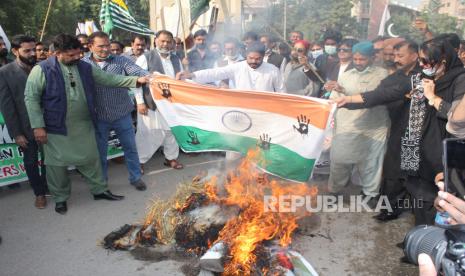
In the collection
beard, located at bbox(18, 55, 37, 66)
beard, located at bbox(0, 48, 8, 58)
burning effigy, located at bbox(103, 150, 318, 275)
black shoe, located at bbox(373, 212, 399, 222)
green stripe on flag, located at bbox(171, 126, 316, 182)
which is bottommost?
black shoe, located at bbox(373, 212, 399, 222)

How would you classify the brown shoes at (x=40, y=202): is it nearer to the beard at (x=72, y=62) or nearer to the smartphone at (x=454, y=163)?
the beard at (x=72, y=62)

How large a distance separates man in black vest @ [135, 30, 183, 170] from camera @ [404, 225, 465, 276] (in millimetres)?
4764

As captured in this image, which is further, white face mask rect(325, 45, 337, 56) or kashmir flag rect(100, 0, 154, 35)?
kashmir flag rect(100, 0, 154, 35)

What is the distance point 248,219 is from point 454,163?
218 cm

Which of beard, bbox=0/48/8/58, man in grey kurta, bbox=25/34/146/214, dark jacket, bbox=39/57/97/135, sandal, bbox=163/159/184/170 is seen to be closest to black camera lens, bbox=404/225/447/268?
man in grey kurta, bbox=25/34/146/214

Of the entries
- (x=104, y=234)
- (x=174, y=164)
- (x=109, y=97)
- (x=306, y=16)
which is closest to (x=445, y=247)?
(x=104, y=234)

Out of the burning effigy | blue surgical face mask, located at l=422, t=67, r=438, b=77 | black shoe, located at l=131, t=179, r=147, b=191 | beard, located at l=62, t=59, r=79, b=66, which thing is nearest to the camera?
the burning effigy

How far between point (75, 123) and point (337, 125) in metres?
3.24

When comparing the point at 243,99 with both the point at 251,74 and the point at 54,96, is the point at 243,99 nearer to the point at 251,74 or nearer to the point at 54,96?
the point at 251,74

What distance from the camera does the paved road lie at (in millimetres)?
3648

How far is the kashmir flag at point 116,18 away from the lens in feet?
27.5

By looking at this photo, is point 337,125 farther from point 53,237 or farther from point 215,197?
point 53,237

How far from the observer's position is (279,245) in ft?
12.0

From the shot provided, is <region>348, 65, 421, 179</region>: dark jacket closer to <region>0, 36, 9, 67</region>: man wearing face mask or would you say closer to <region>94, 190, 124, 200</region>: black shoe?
<region>94, 190, 124, 200</region>: black shoe
